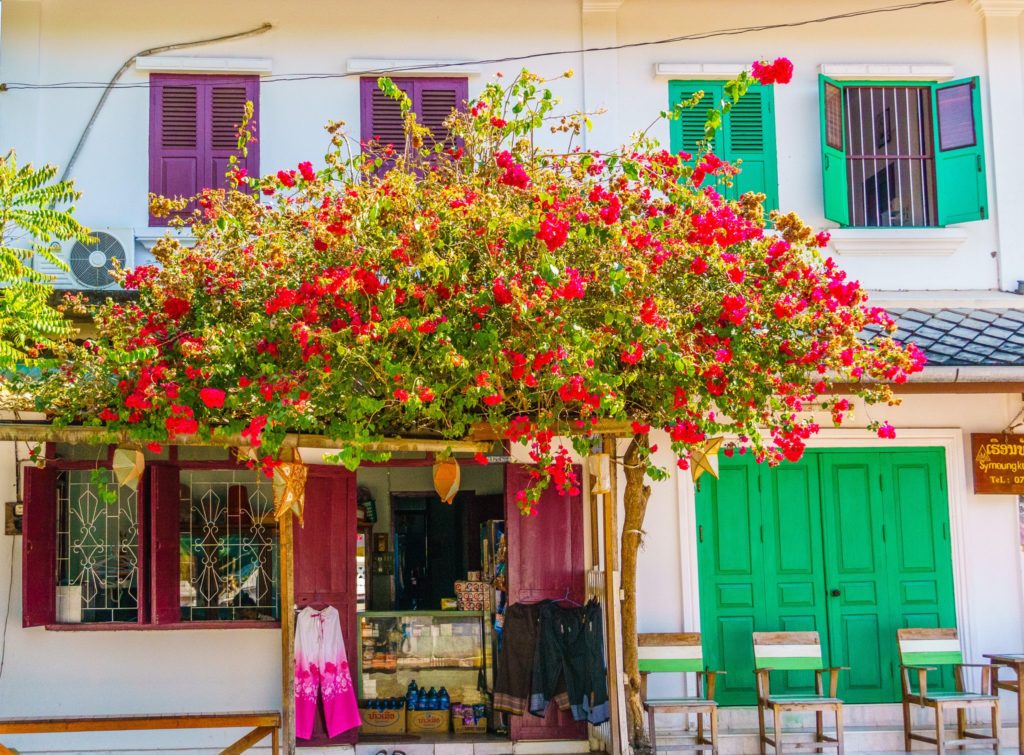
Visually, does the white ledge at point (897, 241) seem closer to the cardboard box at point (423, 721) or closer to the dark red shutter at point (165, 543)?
the cardboard box at point (423, 721)

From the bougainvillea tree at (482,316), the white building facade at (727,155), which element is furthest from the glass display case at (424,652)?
the bougainvillea tree at (482,316)

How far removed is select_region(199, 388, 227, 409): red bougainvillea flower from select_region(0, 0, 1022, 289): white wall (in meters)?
4.75

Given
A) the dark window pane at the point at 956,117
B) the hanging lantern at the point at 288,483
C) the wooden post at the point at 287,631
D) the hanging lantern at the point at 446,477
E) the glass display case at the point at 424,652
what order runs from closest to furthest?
the hanging lantern at the point at 288,483 → the hanging lantern at the point at 446,477 → the wooden post at the point at 287,631 → the dark window pane at the point at 956,117 → the glass display case at the point at 424,652

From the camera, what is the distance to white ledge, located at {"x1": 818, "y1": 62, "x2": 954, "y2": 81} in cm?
1119

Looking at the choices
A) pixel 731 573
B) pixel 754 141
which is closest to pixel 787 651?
pixel 731 573

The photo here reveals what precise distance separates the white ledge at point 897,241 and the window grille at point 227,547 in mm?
5408

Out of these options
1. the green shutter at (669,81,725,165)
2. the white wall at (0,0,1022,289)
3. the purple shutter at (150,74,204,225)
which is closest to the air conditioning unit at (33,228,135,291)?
the white wall at (0,0,1022,289)

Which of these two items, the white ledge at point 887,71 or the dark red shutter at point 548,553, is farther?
the white ledge at point 887,71

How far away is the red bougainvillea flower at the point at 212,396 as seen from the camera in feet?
21.3

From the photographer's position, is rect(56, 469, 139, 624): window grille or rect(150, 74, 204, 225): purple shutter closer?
rect(56, 469, 139, 624): window grille

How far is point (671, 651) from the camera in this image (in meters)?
10.0

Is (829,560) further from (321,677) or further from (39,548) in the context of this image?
(39,548)

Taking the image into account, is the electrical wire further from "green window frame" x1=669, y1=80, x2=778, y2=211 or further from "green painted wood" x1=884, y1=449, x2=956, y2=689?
"green painted wood" x1=884, y1=449, x2=956, y2=689

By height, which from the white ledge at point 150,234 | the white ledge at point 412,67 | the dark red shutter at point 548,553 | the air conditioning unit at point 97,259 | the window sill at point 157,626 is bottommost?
the window sill at point 157,626
